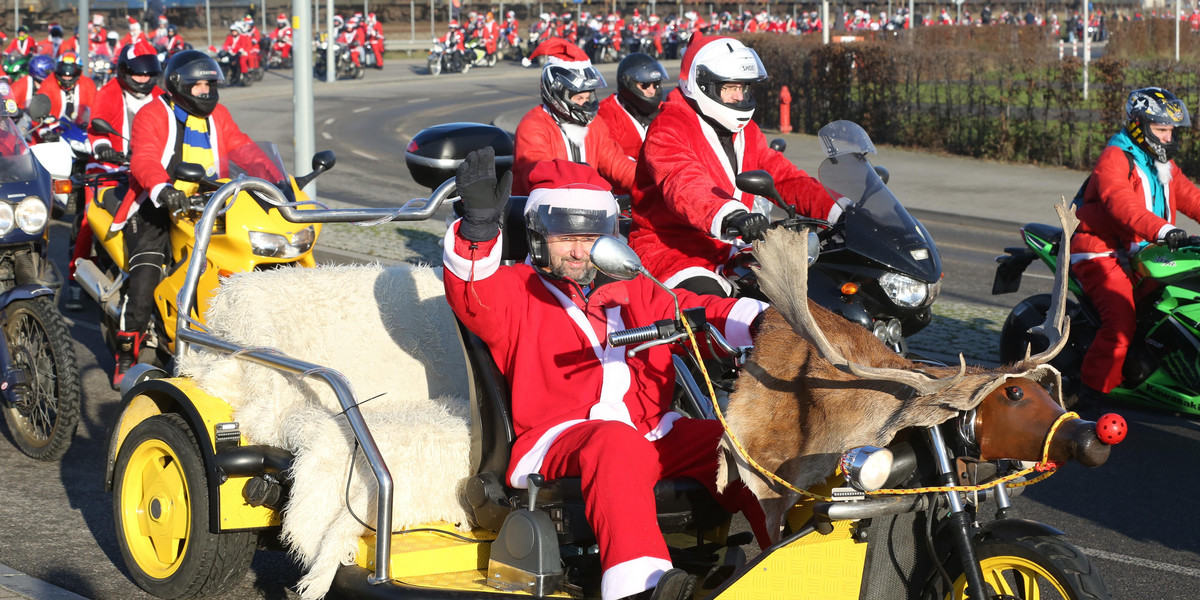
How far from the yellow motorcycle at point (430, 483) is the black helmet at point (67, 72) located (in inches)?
430

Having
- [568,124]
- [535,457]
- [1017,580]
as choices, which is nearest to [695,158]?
[568,124]

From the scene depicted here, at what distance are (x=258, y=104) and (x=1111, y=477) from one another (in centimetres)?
2856

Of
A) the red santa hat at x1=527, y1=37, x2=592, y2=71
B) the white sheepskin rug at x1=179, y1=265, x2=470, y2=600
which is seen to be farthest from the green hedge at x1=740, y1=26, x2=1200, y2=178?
the white sheepskin rug at x1=179, y1=265, x2=470, y2=600

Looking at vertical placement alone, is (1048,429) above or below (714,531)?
above

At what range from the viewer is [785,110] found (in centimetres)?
2520

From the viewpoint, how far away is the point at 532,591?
3.84 metres

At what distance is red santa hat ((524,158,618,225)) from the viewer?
4133 mm

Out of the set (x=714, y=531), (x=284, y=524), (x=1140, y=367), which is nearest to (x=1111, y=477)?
(x=1140, y=367)

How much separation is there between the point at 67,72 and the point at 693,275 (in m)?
12.0

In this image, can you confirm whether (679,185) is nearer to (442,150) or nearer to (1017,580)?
(442,150)

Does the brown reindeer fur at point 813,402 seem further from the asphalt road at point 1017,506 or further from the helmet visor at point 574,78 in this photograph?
the helmet visor at point 574,78

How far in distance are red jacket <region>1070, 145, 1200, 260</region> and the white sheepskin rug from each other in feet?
13.2

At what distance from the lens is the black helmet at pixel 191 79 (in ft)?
25.4

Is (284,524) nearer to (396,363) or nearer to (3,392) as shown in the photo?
(396,363)
